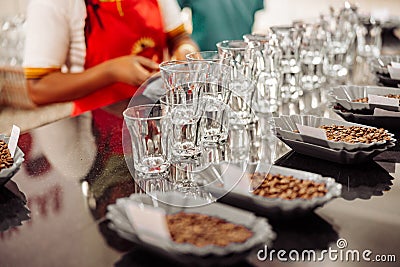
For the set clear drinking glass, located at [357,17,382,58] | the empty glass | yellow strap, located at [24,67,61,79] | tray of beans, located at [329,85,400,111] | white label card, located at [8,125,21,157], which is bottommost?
clear drinking glass, located at [357,17,382,58]

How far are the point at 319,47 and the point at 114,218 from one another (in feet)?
4.19

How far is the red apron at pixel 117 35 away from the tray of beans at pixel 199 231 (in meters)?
1.06

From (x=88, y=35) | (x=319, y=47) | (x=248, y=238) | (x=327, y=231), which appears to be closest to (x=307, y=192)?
(x=327, y=231)

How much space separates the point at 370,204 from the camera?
1002 mm

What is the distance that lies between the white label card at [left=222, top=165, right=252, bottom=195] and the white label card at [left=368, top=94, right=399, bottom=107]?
584mm

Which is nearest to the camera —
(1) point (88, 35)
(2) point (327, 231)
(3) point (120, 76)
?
(2) point (327, 231)

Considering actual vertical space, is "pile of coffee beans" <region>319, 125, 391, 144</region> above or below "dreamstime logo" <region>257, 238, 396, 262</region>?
above

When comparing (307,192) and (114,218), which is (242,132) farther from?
(114,218)

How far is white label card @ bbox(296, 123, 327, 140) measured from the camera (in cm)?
116

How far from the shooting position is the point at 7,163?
107cm

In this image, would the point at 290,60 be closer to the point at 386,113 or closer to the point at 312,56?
the point at 312,56

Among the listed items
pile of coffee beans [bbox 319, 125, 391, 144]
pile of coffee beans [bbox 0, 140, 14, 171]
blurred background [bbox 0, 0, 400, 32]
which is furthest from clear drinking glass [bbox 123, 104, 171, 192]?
blurred background [bbox 0, 0, 400, 32]

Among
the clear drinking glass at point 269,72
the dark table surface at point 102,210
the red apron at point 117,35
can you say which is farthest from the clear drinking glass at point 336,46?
the dark table surface at point 102,210

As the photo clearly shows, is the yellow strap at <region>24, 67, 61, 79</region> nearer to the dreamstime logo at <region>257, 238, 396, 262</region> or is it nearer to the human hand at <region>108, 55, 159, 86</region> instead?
the human hand at <region>108, 55, 159, 86</region>
